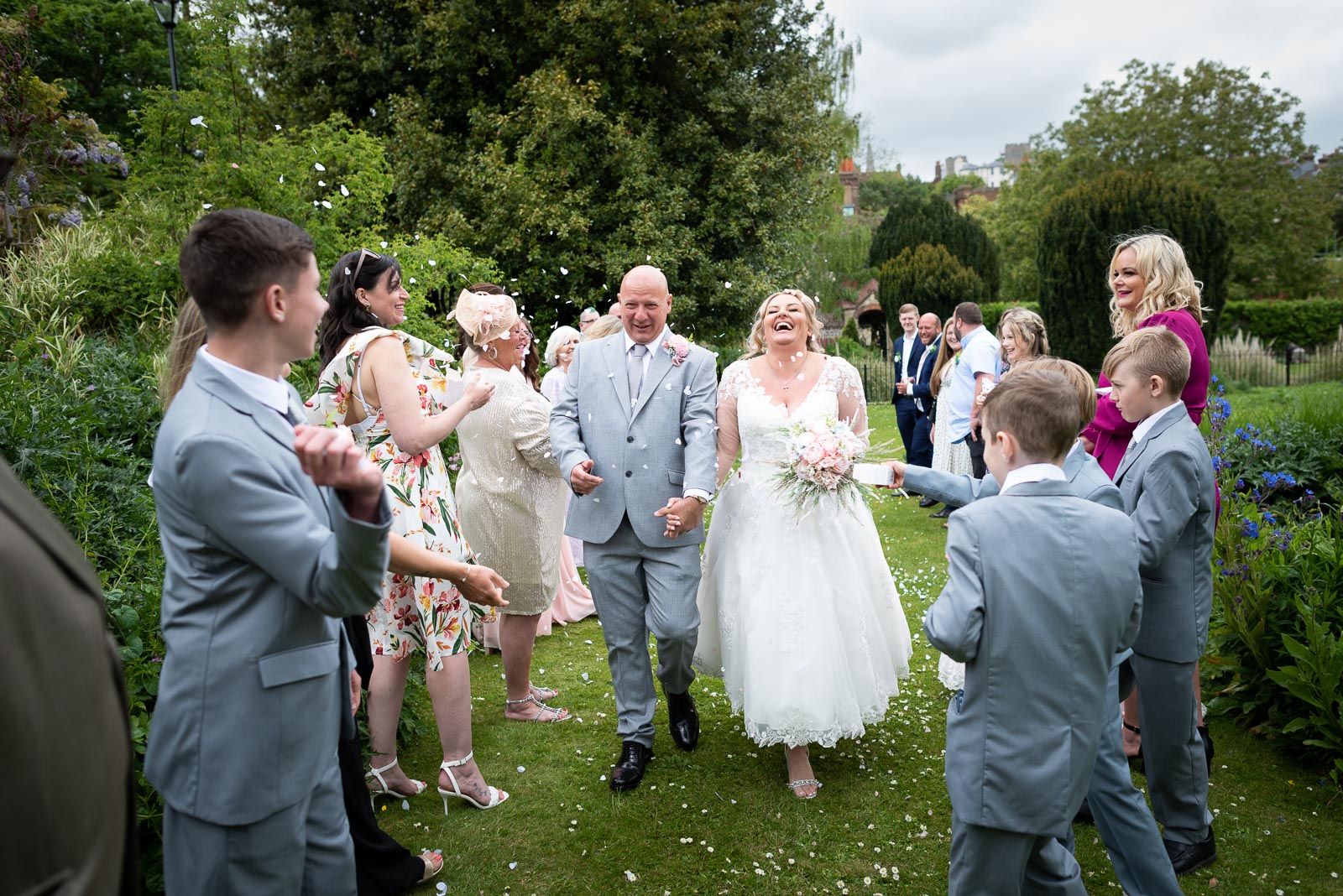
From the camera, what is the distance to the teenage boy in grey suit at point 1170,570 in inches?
131

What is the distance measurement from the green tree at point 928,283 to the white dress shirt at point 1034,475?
90.6 ft

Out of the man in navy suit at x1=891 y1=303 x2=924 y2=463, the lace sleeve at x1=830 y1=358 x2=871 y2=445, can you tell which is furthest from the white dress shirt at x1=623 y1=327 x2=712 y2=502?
the man in navy suit at x1=891 y1=303 x2=924 y2=463

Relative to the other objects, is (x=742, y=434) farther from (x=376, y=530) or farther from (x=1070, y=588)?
(x=376, y=530)

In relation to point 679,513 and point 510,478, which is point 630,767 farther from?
point 510,478

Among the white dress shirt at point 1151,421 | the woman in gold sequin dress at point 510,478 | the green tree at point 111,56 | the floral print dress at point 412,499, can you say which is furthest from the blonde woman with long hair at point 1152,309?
the green tree at point 111,56

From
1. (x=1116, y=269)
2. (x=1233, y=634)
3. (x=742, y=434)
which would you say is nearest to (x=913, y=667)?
(x=1233, y=634)

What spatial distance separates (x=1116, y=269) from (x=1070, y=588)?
2920 millimetres

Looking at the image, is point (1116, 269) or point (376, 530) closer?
point (376, 530)

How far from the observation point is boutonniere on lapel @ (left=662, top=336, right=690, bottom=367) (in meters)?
4.55

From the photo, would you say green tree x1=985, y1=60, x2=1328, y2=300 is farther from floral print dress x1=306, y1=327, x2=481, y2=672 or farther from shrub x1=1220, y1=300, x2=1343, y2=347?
floral print dress x1=306, y1=327, x2=481, y2=672

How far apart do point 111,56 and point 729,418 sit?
84.8 feet

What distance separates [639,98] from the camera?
1761 cm

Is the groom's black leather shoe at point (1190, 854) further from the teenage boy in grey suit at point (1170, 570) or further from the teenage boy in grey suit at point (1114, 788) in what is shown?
the teenage boy in grey suit at point (1114, 788)

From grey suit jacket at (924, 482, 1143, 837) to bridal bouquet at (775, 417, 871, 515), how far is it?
55.4 inches
